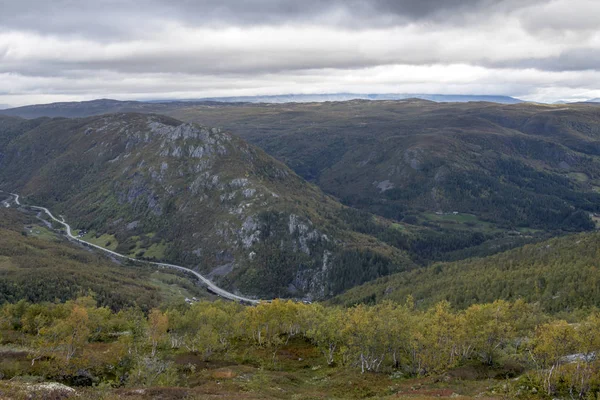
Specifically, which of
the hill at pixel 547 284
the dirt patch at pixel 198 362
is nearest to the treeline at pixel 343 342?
the dirt patch at pixel 198 362

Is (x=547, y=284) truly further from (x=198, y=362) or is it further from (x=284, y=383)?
(x=198, y=362)

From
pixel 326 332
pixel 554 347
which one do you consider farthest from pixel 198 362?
pixel 554 347

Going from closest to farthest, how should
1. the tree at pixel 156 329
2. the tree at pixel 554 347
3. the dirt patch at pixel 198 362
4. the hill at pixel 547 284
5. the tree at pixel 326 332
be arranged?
the tree at pixel 554 347 < the dirt patch at pixel 198 362 < the tree at pixel 156 329 < the tree at pixel 326 332 < the hill at pixel 547 284

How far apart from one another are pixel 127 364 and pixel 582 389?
76.3 m

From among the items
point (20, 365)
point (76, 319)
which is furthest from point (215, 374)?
point (20, 365)

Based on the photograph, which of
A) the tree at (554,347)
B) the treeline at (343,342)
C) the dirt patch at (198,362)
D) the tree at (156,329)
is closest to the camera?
the tree at (554,347)

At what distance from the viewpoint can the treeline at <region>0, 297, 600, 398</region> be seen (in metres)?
58.2

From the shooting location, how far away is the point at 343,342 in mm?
92375

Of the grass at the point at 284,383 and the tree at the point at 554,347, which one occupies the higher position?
the tree at the point at 554,347

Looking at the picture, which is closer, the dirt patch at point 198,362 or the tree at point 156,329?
the dirt patch at point 198,362

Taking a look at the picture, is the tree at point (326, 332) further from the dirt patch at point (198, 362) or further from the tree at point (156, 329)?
the tree at point (156, 329)

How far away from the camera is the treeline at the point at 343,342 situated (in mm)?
58156

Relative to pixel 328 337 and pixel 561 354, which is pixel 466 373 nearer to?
pixel 561 354

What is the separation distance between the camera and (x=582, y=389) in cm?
5466
